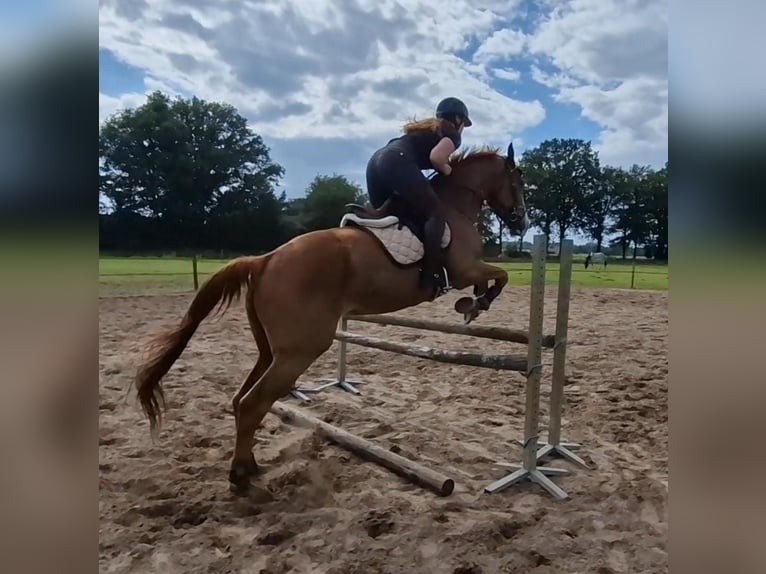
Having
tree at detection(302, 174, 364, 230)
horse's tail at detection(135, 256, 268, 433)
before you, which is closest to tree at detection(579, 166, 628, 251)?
tree at detection(302, 174, 364, 230)

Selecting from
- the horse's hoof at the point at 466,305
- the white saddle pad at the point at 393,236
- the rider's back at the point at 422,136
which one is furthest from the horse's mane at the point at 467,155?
the horse's hoof at the point at 466,305

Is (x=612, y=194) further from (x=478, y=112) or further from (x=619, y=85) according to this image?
(x=478, y=112)

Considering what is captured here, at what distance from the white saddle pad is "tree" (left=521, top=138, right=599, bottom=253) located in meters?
0.50

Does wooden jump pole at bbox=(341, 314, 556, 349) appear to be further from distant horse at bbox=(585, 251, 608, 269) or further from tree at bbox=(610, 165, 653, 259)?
tree at bbox=(610, 165, 653, 259)

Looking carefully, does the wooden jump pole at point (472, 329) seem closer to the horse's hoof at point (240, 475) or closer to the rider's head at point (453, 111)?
the horse's hoof at point (240, 475)

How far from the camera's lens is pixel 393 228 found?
1680mm

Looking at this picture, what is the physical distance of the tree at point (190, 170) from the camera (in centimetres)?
137

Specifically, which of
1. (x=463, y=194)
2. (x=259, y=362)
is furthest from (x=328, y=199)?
(x=259, y=362)

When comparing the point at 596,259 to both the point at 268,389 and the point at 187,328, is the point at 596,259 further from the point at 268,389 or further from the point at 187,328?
the point at 187,328

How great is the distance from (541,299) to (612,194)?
1.41 feet

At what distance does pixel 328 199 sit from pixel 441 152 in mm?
418

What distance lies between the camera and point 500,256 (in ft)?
6.04

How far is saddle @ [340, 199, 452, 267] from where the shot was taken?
1671 millimetres
